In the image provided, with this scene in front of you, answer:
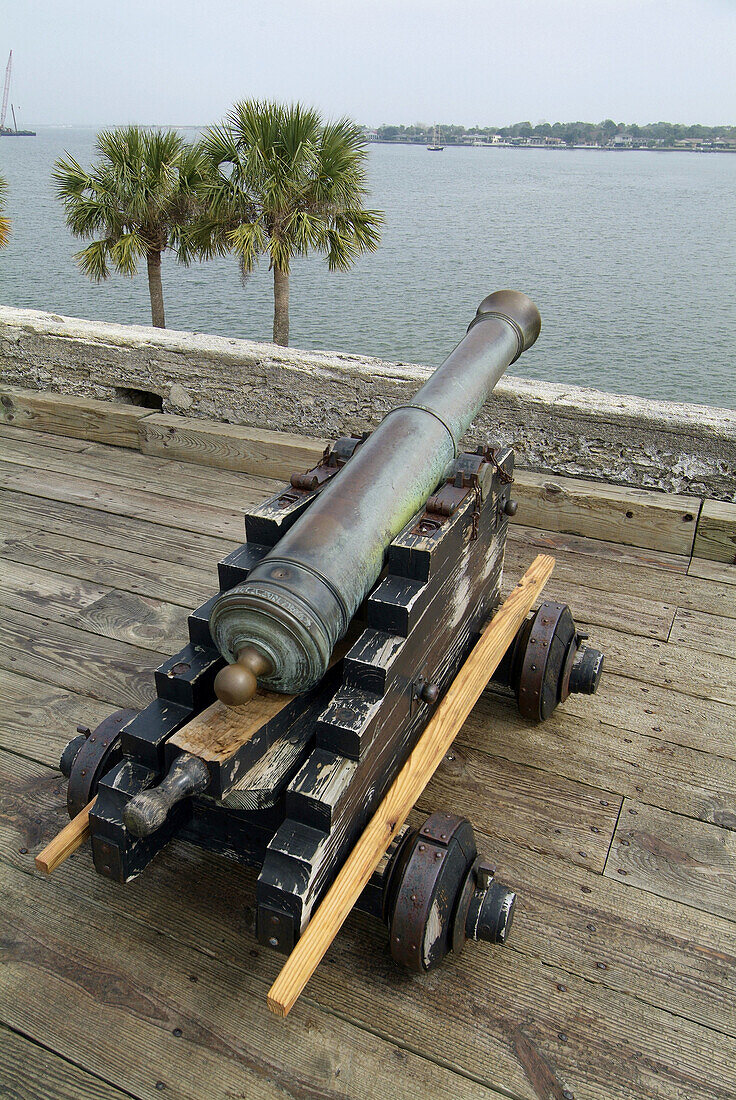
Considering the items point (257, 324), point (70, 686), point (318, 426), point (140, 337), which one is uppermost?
point (140, 337)

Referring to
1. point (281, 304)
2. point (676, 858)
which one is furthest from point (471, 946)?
point (281, 304)

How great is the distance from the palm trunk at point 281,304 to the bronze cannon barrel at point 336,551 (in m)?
6.48

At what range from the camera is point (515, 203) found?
5088 centimetres

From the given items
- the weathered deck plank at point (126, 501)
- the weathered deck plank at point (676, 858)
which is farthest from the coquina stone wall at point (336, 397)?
the weathered deck plank at point (676, 858)

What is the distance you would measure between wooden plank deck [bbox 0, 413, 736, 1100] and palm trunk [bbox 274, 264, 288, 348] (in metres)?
5.98

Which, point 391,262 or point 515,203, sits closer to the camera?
point 391,262

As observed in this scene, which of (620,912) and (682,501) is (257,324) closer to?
(682,501)

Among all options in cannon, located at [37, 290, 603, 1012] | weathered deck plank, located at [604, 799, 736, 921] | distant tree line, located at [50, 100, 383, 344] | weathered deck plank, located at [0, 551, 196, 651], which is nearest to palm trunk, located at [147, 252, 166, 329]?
distant tree line, located at [50, 100, 383, 344]

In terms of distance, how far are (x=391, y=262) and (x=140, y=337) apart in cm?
2682

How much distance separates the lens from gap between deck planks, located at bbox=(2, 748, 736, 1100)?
1595mm

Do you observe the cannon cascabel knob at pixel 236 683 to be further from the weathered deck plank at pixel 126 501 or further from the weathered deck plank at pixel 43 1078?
the weathered deck plank at pixel 126 501

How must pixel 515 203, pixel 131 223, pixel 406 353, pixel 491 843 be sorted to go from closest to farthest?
pixel 491 843 → pixel 131 223 → pixel 406 353 → pixel 515 203

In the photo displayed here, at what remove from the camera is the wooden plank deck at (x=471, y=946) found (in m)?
1.57

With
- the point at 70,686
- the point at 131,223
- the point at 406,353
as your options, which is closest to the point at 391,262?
the point at 406,353
